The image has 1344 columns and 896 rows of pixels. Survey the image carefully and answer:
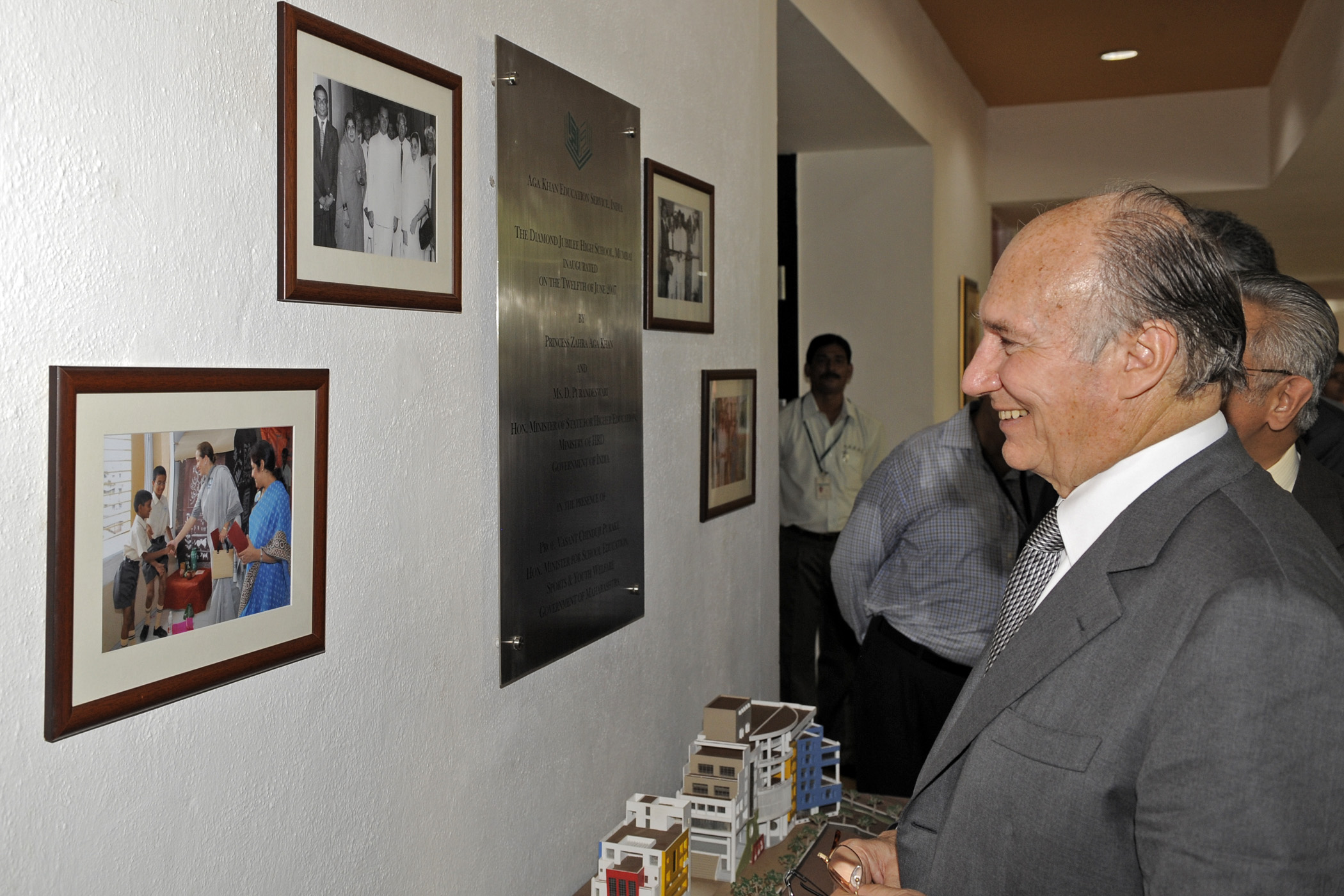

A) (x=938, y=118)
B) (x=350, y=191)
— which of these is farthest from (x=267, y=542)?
(x=938, y=118)

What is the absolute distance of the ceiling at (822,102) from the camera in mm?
3734

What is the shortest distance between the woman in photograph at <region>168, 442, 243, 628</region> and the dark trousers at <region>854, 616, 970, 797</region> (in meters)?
1.95

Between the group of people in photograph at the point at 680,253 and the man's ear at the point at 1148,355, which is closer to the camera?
the man's ear at the point at 1148,355

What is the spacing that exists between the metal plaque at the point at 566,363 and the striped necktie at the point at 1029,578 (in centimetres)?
82

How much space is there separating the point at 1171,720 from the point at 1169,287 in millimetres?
428

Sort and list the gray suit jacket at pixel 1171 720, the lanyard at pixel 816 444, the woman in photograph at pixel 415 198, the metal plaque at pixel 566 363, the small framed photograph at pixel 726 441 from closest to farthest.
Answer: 1. the gray suit jacket at pixel 1171 720
2. the woman in photograph at pixel 415 198
3. the metal plaque at pixel 566 363
4. the small framed photograph at pixel 726 441
5. the lanyard at pixel 816 444

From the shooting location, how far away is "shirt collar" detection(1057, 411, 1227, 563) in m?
1.12

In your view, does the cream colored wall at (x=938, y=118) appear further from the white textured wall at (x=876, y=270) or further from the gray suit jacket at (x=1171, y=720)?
the gray suit jacket at (x=1171, y=720)

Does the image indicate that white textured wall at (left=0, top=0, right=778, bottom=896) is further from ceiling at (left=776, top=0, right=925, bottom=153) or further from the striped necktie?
ceiling at (left=776, top=0, right=925, bottom=153)

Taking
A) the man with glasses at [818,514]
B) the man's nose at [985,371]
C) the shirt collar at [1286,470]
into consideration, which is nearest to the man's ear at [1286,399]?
the shirt collar at [1286,470]

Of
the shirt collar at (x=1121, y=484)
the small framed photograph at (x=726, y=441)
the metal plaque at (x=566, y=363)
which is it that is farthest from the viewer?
the small framed photograph at (x=726, y=441)

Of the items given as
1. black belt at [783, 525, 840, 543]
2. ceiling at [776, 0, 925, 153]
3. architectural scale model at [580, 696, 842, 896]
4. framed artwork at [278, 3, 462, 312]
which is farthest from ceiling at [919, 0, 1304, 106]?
framed artwork at [278, 3, 462, 312]

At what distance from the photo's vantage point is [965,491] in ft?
8.78

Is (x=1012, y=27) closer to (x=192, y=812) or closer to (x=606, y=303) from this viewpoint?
(x=606, y=303)
